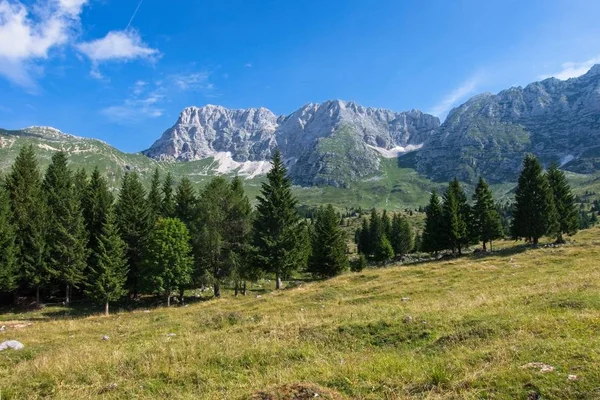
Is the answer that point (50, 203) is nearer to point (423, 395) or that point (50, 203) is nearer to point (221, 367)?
point (221, 367)

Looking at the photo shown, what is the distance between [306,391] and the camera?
6.45m

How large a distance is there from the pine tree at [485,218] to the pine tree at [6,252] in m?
77.9

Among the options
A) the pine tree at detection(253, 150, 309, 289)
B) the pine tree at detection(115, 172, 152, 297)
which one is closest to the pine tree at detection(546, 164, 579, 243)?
the pine tree at detection(253, 150, 309, 289)

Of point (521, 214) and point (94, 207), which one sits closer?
point (94, 207)

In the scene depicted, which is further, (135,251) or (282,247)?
(135,251)

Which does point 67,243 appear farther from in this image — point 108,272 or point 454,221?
point 454,221

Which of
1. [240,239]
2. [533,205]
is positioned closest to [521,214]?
[533,205]

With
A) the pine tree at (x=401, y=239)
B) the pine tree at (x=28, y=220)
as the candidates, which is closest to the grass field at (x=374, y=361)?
the pine tree at (x=28, y=220)

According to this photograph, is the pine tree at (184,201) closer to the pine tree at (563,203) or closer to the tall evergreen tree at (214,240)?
the tall evergreen tree at (214,240)

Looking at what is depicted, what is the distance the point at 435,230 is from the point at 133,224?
58.8 meters

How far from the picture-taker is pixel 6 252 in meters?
42.9

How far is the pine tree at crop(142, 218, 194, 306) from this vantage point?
4197cm

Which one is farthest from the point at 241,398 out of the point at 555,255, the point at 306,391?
the point at 555,255

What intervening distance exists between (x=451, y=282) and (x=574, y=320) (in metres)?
21.0
